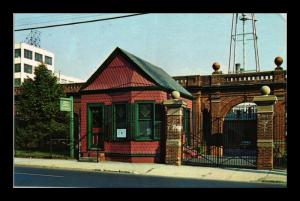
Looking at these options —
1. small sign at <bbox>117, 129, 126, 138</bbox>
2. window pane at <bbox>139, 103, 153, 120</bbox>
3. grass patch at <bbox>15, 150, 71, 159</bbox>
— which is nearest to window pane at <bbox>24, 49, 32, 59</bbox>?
grass patch at <bbox>15, 150, 71, 159</bbox>

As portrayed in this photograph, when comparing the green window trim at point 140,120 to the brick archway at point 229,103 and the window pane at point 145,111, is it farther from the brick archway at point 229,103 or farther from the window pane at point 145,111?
the brick archway at point 229,103

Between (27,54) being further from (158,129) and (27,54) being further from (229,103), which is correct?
(158,129)

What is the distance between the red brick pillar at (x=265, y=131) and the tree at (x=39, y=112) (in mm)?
11448

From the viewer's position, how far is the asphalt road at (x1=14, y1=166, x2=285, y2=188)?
11.3 metres

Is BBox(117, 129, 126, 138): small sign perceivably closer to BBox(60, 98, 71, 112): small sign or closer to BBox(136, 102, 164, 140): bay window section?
BBox(136, 102, 164, 140): bay window section

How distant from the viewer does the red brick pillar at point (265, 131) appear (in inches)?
569

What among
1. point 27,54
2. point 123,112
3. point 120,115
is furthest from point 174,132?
point 27,54

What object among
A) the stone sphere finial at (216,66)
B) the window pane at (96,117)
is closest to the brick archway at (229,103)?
the stone sphere finial at (216,66)

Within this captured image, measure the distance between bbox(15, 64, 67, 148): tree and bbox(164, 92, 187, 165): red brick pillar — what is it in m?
7.81

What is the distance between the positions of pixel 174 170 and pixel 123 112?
4.36 metres

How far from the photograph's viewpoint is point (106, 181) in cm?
1198
